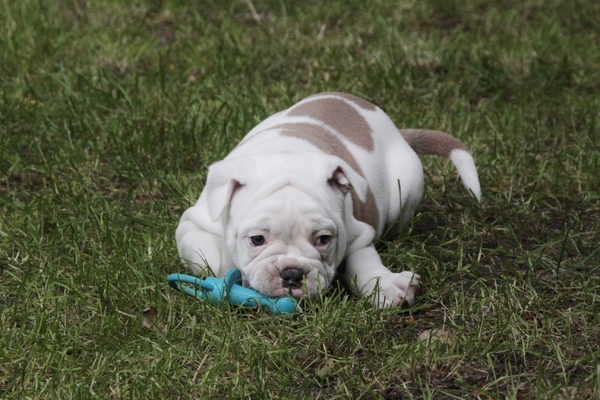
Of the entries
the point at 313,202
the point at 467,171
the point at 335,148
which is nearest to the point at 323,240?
the point at 313,202

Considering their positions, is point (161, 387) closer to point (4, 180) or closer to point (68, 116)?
point (4, 180)

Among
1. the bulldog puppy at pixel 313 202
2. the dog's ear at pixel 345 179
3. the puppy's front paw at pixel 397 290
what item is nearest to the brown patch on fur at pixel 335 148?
the bulldog puppy at pixel 313 202

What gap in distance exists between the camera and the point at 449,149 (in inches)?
188

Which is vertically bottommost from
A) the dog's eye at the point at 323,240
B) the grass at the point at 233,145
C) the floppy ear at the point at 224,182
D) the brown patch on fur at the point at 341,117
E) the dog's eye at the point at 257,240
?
the grass at the point at 233,145

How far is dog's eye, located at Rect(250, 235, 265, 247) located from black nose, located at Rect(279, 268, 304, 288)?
6.7 inches

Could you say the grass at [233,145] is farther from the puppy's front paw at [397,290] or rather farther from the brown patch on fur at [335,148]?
the brown patch on fur at [335,148]

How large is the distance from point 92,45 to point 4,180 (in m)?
1.95

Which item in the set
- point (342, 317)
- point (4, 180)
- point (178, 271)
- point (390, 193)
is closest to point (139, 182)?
point (4, 180)

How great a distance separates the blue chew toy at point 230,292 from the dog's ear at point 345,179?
557 mm

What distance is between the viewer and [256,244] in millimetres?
3717

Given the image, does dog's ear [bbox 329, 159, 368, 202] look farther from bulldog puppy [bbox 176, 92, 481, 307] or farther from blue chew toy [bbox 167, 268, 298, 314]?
blue chew toy [bbox 167, 268, 298, 314]

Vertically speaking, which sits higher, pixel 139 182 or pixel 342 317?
pixel 342 317

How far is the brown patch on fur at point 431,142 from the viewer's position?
481 cm

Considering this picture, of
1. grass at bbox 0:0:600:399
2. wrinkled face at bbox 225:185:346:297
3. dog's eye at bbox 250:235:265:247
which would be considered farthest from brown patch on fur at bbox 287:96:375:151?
dog's eye at bbox 250:235:265:247
